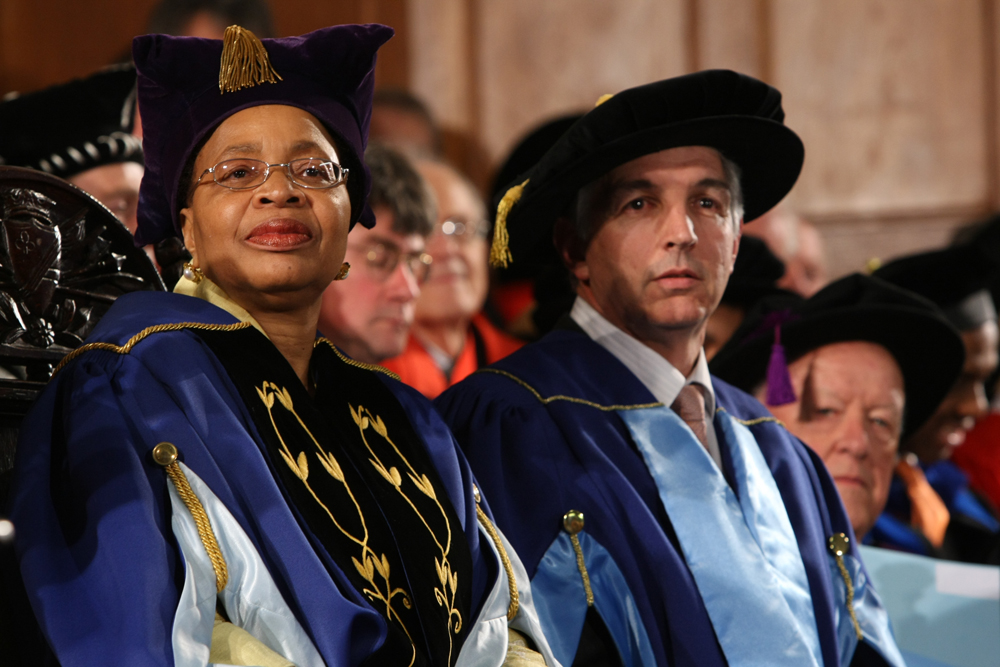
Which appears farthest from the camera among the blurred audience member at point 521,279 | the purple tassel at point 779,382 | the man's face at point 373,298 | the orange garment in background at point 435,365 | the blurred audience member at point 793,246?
the blurred audience member at point 793,246

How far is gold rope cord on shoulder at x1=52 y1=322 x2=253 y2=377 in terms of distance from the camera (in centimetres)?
160

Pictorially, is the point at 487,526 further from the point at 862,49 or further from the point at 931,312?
the point at 862,49

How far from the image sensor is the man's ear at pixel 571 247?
2.37m

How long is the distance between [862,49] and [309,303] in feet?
13.9

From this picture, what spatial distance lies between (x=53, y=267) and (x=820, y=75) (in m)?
4.27

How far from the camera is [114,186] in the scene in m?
2.53

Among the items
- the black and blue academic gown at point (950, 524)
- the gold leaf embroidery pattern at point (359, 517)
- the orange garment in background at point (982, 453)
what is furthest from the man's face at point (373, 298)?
the orange garment in background at point (982, 453)

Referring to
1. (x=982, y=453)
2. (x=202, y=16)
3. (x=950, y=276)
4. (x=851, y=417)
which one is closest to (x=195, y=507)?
(x=851, y=417)

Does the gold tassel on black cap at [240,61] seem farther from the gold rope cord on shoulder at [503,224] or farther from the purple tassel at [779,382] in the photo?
the purple tassel at [779,382]

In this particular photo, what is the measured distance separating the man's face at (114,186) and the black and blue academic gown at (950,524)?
7.52ft

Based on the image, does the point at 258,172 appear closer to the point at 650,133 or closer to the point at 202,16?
the point at 650,133

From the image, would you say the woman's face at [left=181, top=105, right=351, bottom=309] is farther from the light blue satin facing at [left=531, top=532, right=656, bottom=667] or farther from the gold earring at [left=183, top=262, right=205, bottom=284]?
the light blue satin facing at [left=531, top=532, right=656, bottom=667]

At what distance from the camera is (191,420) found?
5.09 feet

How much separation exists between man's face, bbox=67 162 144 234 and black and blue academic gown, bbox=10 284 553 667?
0.83m
